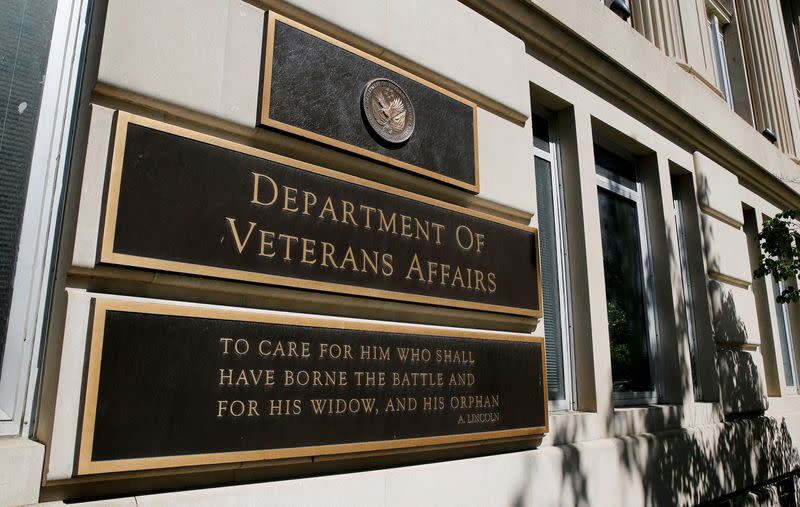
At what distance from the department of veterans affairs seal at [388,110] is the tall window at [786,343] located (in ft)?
29.9

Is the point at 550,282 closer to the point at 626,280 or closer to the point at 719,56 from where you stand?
the point at 626,280

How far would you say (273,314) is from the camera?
338cm

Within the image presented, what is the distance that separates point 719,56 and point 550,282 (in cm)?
855

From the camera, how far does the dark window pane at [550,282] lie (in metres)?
5.74

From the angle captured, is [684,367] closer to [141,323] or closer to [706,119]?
[706,119]

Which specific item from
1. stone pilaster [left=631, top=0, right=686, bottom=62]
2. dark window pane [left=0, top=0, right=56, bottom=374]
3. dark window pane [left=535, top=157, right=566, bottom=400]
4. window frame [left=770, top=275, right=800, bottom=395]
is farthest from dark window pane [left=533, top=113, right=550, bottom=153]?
window frame [left=770, top=275, right=800, bottom=395]

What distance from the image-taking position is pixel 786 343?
429 inches

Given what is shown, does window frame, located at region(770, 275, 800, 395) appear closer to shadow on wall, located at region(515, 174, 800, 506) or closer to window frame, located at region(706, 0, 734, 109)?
shadow on wall, located at region(515, 174, 800, 506)

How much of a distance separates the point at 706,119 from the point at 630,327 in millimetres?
3709

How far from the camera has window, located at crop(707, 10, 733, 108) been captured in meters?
11.6

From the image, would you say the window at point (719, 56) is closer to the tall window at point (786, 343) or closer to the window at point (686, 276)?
the tall window at point (786, 343)

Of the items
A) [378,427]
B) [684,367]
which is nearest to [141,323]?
[378,427]

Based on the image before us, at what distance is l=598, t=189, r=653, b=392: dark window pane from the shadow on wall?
0.44 meters

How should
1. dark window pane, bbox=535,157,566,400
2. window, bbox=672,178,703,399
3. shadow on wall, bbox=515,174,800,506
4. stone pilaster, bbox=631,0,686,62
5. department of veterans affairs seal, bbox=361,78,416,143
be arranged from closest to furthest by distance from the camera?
1. department of veterans affairs seal, bbox=361,78,416,143
2. shadow on wall, bbox=515,174,800,506
3. dark window pane, bbox=535,157,566,400
4. window, bbox=672,178,703,399
5. stone pilaster, bbox=631,0,686,62
